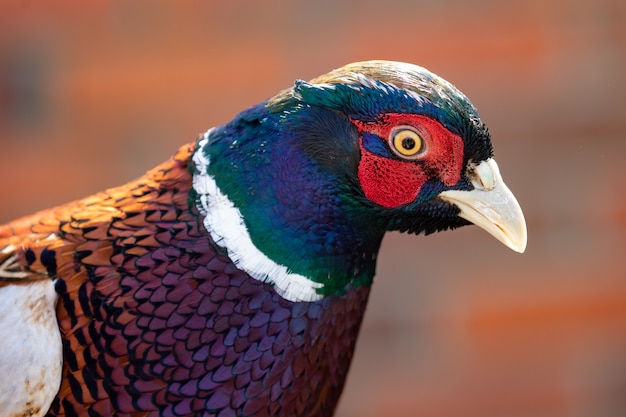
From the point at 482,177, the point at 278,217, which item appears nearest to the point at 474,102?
the point at 482,177

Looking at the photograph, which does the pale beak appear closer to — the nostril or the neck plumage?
the nostril

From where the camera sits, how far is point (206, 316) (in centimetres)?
204

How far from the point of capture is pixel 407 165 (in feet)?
6.59

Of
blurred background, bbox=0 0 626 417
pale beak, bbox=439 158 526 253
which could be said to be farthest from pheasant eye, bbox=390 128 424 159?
blurred background, bbox=0 0 626 417

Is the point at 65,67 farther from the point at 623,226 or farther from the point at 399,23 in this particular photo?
the point at 623,226

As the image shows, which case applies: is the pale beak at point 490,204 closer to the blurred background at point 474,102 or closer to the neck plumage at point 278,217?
the neck plumage at point 278,217

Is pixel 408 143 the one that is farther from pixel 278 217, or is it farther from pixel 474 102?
pixel 474 102

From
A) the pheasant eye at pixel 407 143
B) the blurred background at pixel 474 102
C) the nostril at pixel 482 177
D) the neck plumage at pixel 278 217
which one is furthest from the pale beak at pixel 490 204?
the blurred background at pixel 474 102

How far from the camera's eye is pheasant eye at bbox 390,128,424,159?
78.0 inches

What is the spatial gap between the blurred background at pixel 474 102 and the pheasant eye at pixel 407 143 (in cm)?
303

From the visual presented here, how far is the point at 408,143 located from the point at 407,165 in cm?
5

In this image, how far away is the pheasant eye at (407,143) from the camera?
1.98 m

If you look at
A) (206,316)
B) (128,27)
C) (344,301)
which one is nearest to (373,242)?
(344,301)

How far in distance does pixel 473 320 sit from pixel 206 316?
334 centimetres
